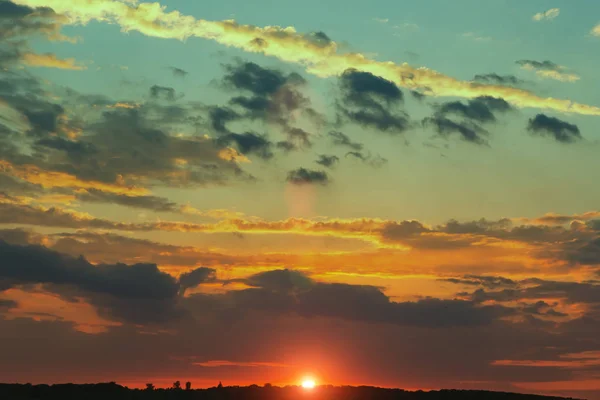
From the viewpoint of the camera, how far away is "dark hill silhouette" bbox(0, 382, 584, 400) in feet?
310

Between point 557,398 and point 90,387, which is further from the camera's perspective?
point 557,398

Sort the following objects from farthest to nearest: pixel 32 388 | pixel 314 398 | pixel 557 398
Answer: pixel 557 398
pixel 314 398
pixel 32 388

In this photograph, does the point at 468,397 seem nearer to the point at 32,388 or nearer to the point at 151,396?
the point at 151,396

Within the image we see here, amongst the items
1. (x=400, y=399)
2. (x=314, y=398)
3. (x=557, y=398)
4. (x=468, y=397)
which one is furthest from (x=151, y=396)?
(x=557, y=398)

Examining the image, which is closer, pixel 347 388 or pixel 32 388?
pixel 32 388

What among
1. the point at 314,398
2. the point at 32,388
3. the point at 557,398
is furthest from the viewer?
the point at 557,398

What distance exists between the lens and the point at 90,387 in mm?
96375

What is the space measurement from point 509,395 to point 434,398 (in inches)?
355

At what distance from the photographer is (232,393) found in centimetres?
9981

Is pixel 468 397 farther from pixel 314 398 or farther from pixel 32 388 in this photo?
pixel 32 388

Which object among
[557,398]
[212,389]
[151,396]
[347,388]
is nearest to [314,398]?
[347,388]

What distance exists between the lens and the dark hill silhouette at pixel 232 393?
9444 cm

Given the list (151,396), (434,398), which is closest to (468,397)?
(434,398)

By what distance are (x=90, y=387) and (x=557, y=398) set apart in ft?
172
